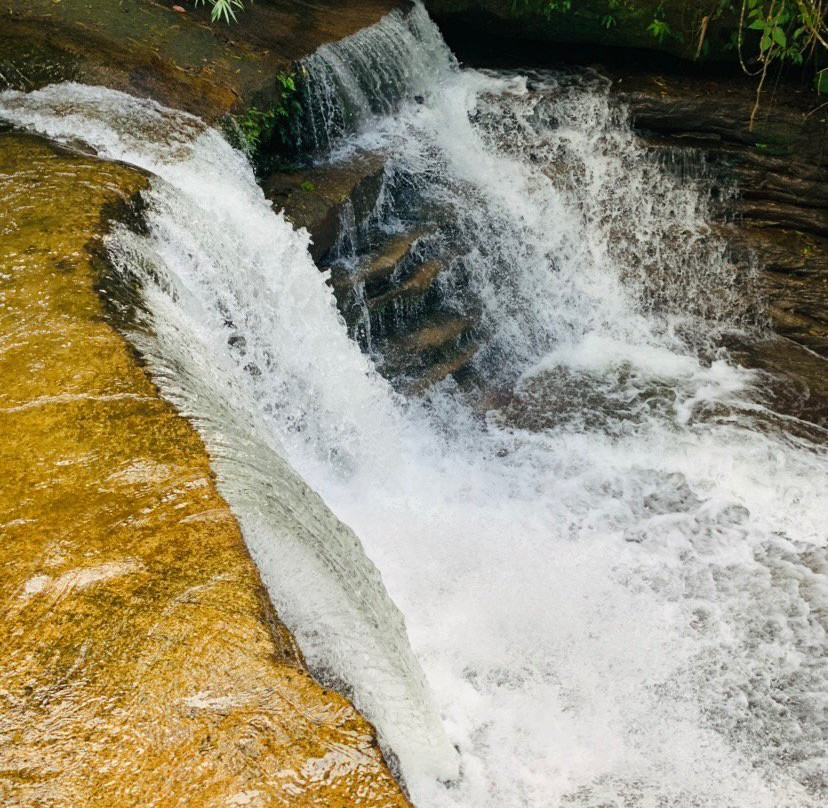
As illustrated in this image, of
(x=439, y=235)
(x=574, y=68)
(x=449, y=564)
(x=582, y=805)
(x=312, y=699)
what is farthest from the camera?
(x=574, y=68)

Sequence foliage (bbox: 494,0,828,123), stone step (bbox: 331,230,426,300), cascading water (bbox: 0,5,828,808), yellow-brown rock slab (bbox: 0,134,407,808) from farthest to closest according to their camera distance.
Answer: foliage (bbox: 494,0,828,123) < stone step (bbox: 331,230,426,300) < cascading water (bbox: 0,5,828,808) < yellow-brown rock slab (bbox: 0,134,407,808)

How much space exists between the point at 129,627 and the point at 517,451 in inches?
131

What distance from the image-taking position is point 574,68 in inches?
278

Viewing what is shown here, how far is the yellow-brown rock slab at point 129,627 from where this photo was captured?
5.64 ft

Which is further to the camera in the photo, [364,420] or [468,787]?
[364,420]

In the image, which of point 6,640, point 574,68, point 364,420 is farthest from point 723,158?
point 6,640

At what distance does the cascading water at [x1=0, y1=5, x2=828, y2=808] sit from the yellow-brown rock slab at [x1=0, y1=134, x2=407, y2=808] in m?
0.19

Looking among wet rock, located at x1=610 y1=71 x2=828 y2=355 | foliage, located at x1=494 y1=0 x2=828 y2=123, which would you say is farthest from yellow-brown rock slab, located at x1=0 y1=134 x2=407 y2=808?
foliage, located at x1=494 y1=0 x2=828 y2=123

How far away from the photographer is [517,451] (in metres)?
5.05

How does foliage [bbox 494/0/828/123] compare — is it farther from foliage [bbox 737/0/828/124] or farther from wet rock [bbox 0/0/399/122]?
wet rock [bbox 0/0/399/122]

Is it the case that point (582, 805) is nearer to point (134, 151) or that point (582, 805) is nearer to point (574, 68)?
point (134, 151)

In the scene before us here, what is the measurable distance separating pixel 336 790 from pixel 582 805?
166 cm

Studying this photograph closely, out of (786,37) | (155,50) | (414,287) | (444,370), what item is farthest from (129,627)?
(786,37)

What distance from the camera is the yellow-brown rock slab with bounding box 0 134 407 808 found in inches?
67.6
